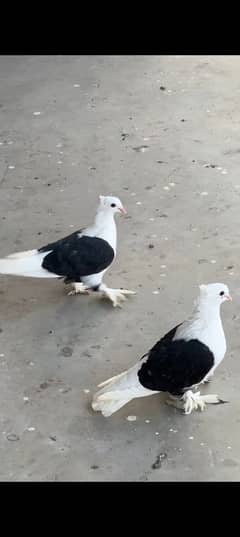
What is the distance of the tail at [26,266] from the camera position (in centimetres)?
445

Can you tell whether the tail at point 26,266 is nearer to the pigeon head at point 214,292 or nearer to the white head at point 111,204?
the white head at point 111,204

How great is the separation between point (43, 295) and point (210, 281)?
2.88 ft

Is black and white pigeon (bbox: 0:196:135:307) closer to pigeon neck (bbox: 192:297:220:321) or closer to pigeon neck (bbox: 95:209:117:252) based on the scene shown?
pigeon neck (bbox: 95:209:117:252)

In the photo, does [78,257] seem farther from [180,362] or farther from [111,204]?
[180,362]

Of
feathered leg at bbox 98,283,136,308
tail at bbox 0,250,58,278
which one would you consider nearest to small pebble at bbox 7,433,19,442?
tail at bbox 0,250,58,278

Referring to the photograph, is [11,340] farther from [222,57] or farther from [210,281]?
[222,57]

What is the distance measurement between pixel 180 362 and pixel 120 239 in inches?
64.4

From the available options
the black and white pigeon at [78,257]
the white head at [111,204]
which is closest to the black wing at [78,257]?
the black and white pigeon at [78,257]

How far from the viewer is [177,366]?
3.71m

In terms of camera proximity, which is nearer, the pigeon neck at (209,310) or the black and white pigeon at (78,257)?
the pigeon neck at (209,310)

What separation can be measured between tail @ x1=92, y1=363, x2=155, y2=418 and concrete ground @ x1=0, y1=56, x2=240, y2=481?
0.10 metres

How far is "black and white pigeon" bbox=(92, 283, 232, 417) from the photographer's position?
371cm

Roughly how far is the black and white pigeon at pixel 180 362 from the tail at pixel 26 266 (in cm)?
83

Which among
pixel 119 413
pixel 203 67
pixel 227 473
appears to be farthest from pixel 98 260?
pixel 203 67
